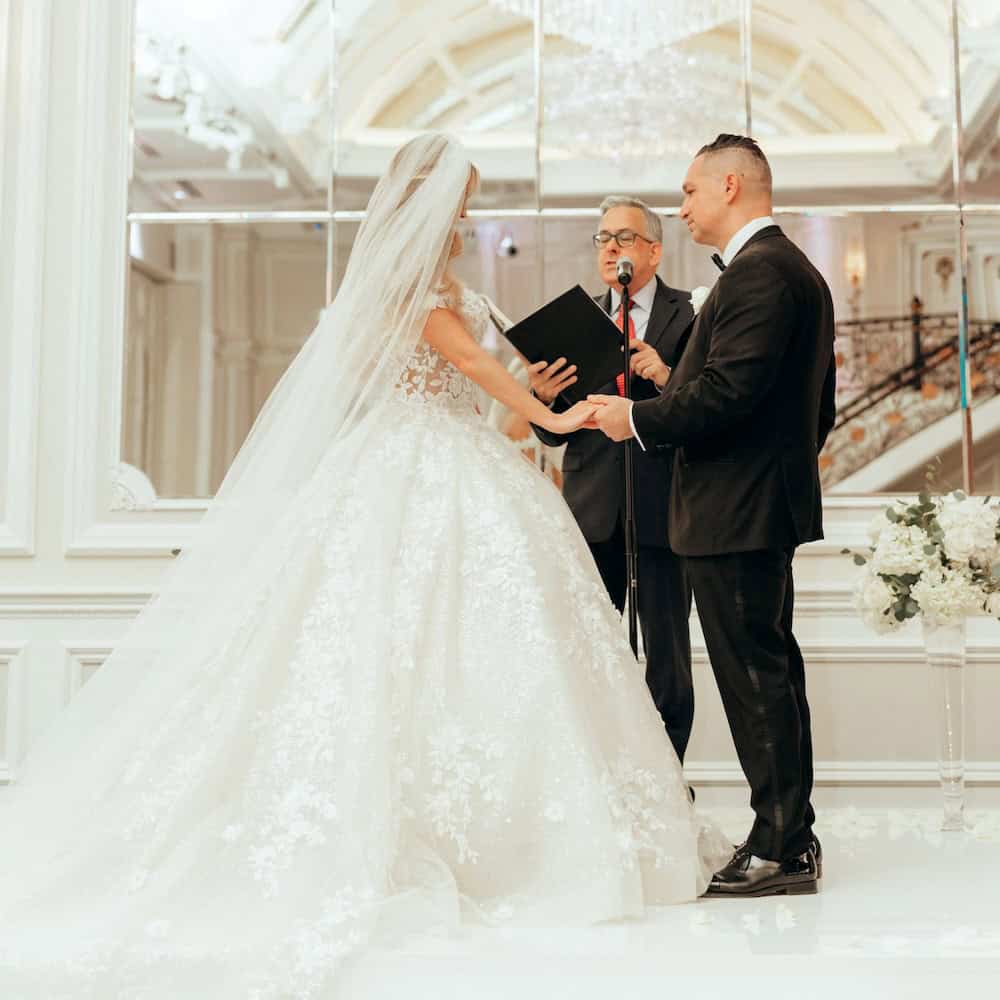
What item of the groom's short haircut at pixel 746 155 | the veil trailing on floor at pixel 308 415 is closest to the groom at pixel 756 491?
the groom's short haircut at pixel 746 155

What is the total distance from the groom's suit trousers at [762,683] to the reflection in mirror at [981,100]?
2328mm

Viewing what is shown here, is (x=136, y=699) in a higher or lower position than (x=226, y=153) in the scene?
lower

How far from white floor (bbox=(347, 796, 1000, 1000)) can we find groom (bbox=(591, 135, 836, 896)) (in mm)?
197

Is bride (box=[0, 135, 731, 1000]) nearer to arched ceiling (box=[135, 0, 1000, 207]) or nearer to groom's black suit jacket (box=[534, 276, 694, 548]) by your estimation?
groom's black suit jacket (box=[534, 276, 694, 548])

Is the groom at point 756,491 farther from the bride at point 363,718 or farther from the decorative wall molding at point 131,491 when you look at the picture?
the decorative wall molding at point 131,491

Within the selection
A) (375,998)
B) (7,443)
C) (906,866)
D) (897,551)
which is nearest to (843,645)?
(897,551)

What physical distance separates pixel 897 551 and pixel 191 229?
284cm

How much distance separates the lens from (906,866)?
312 cm

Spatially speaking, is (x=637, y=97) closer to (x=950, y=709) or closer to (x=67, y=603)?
(x=950, y=709)

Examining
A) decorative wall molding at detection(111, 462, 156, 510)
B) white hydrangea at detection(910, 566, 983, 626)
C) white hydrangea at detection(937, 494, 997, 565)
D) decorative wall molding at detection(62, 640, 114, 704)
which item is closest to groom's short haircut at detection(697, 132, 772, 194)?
white hydrangea at detection(937, 494, 997, 565)

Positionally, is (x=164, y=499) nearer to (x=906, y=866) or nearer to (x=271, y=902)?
(x=271, y=902)

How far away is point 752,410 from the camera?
270cm

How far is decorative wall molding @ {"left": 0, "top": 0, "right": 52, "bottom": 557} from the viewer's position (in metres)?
4.33

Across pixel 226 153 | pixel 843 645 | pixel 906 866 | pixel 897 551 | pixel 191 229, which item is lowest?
pixel 906 866
